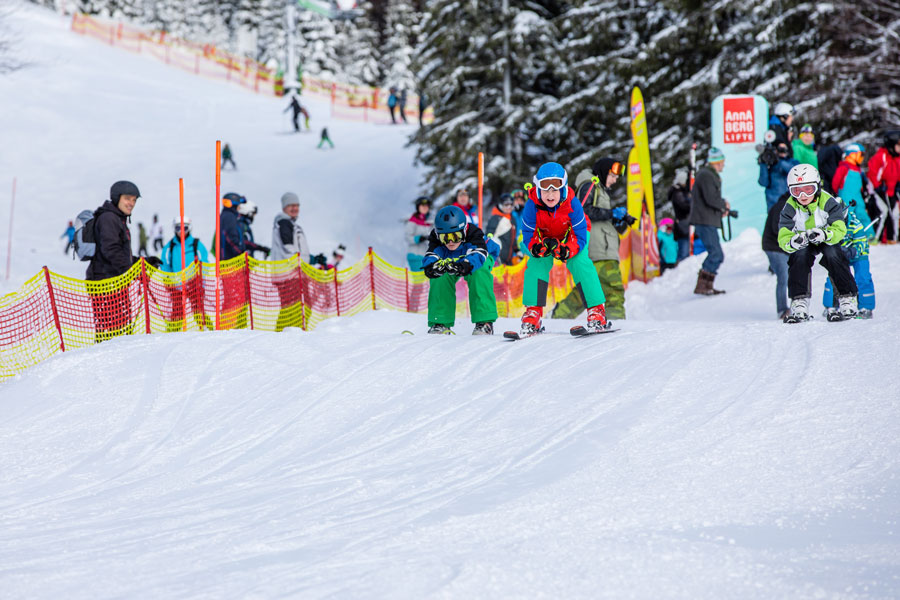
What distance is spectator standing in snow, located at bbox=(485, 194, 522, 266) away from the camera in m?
13.9

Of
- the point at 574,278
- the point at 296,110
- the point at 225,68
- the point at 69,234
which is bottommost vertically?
the point at 574,278

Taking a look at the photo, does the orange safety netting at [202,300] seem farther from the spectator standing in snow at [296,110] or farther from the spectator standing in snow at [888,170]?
the spectator standing in snow at [296,110]

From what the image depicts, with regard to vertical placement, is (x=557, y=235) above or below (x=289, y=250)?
above

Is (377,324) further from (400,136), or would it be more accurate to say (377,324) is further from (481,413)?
(400,136)

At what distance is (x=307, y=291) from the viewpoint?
1202cm

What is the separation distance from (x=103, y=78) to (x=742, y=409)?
4694cm

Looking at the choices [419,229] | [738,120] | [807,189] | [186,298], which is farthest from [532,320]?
[738,120]

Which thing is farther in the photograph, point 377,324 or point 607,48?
point 607,48

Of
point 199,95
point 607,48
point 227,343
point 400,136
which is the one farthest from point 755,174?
point 199,95

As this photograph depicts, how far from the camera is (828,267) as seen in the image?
820 cm

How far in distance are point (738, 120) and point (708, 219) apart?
505cm

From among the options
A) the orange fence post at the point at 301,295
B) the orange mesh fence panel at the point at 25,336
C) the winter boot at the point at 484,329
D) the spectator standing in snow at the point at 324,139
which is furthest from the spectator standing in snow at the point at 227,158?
the winter boot at the point at 484,329

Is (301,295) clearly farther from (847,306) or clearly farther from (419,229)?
(847,306)

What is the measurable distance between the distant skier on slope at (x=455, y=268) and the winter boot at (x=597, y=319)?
1113 mm
